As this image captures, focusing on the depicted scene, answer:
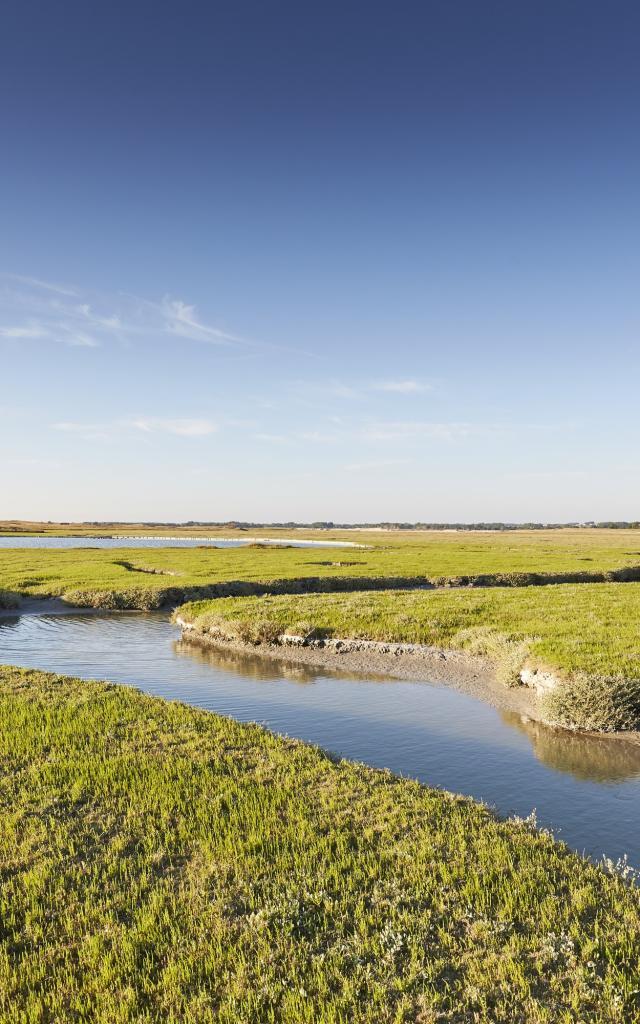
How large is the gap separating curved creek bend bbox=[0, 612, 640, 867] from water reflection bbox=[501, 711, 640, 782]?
1.1 inches

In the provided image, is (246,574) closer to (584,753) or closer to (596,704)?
(596,704)

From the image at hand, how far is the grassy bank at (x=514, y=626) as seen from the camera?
19.4 metres

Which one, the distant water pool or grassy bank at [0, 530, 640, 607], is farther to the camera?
the distant water pool

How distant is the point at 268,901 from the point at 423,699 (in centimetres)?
1500

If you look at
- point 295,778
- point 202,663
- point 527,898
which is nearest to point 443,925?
point 527,898

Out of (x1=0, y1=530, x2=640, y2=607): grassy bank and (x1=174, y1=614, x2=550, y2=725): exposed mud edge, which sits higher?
(x1=0, y1=530, x2=640, y2=607): grassy bank

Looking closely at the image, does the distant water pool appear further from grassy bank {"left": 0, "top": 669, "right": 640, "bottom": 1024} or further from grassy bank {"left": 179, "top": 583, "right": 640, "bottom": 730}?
grassy bank {"left": 0, "top": 669, "right": 640, "bottom": 1024}

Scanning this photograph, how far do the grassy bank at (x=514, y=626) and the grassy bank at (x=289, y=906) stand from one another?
30.7ft

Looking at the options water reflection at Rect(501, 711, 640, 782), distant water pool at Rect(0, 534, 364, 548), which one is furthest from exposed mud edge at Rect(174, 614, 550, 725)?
distant water pool at Rect(0, 534, 364, 548)

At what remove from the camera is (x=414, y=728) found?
1911cm

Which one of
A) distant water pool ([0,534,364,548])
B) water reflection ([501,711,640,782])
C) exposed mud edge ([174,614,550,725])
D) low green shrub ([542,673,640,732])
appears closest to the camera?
water reflection ([501,711,640,782])

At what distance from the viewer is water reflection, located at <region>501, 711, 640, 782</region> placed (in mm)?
15562

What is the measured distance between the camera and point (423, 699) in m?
22.8

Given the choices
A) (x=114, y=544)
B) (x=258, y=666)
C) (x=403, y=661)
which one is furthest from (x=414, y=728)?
(x=114, y=544)
